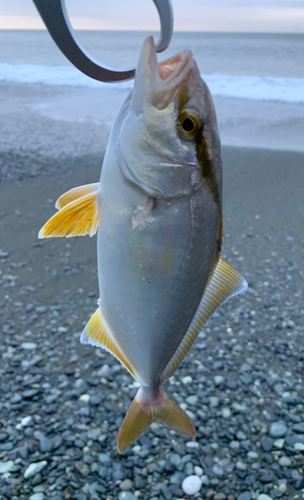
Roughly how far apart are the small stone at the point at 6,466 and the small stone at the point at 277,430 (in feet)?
5.53

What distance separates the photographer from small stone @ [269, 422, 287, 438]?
301 cm

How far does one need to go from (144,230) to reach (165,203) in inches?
3.7

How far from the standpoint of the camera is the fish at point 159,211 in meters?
1.17

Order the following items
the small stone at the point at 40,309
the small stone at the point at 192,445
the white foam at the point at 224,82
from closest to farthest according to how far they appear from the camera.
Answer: the small stone at the point at 192,445
the small stone at the point at 40,309
the white foam at the point at 224,82

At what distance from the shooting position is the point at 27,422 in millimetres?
2984

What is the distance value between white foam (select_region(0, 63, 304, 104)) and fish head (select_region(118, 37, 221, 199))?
42.2ft

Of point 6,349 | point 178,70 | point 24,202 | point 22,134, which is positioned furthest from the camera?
point 22,134

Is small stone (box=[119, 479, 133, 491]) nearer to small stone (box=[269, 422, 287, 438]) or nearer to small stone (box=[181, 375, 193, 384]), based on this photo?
small stone (box=[181, 375, 193, 384])

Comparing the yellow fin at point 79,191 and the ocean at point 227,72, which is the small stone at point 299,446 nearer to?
the yellow fin at point 79,191

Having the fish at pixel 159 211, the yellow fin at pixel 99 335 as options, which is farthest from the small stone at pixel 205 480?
the fish at pixel 159 211

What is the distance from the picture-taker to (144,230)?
1.22 metres

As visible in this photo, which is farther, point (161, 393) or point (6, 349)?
point (6, 349)

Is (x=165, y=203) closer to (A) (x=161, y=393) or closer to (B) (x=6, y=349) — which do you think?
(A) (x=161, y=393)

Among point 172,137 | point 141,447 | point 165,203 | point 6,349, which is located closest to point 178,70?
point 172,137
